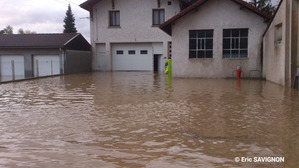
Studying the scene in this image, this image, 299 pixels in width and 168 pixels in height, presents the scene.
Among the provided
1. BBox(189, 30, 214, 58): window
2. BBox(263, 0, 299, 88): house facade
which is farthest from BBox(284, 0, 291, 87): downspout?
BBox(189, 30, 214, 58): window

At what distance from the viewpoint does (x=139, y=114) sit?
302 inches

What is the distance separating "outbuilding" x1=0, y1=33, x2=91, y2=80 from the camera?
26828 mm

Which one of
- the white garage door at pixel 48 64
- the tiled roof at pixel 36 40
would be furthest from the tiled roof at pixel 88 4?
the white garage door at pixel 48 64

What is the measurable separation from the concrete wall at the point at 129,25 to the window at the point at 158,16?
380 mm

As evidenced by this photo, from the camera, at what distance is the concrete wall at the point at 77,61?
89.4 ft

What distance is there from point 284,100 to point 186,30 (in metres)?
10.8

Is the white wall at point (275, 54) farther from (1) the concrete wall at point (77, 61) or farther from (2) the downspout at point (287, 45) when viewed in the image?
(1) the concrete wall at point (77, 61)

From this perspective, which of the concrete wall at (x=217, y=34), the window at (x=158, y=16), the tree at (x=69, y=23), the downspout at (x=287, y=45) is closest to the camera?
the downspout at (x=287, y=45)

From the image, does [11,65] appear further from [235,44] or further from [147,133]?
[147,133]

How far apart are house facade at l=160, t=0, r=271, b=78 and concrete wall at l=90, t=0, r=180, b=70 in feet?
32.0

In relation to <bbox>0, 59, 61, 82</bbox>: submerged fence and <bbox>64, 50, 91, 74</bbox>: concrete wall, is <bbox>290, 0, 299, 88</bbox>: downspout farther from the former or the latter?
<bbox>0, 59, 61, 82</bbox>: submerged fence

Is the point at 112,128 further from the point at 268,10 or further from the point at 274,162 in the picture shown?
the point at 268,10

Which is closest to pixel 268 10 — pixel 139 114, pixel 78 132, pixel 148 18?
pixel 148 18

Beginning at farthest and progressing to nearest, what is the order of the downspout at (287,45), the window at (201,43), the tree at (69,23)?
1. the tree at (69,23)
2. the window at (201,43)
3. the downspout at (287,45)
